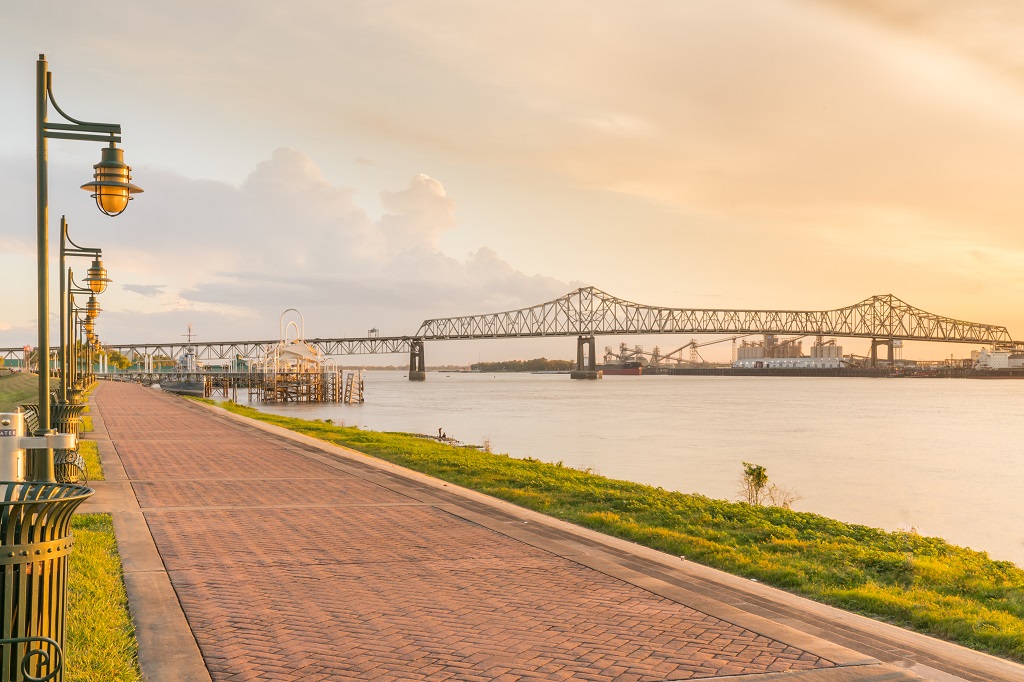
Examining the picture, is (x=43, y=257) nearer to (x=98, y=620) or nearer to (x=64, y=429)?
(x=98, y=620)

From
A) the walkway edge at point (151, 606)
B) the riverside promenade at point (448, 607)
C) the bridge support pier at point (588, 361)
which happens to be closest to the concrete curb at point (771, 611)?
the riverside promenade at point (448, 607)

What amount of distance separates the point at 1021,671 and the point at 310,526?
6963 millimetres

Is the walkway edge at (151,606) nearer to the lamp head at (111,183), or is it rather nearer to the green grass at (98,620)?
the green grass at (98,620)

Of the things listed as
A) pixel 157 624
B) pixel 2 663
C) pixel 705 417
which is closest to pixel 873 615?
pixel 157 624

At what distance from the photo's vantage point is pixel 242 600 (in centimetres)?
662

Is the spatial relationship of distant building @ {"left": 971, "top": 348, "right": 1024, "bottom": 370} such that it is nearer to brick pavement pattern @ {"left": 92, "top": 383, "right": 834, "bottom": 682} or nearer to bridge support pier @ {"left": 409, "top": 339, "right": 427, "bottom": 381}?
bridge support pier @ {"left": 409, "top": 339, "right": 427, "bottom": 381}

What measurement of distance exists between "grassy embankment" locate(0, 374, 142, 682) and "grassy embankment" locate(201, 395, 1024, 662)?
5.50m

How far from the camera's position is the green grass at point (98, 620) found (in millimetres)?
5039

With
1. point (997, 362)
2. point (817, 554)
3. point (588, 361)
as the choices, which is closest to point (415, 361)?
point (588, 361)

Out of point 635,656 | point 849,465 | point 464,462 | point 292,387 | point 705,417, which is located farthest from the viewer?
point 292,387

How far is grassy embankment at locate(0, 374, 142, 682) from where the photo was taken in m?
5.04

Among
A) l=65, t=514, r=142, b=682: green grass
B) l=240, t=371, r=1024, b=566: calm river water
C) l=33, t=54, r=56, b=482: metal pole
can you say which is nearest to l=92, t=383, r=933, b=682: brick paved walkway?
l=65, t=514, r=142, b=682: green grass

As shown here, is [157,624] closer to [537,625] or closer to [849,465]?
[537,625]

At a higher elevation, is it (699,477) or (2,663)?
(2,663)
